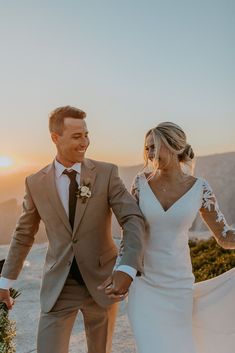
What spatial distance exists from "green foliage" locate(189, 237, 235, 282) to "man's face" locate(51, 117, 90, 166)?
6720mm

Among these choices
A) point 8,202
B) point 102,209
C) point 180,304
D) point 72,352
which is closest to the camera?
point 102,209

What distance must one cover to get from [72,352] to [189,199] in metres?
3.36

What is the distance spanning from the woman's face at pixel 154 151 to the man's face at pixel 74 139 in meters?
0.53

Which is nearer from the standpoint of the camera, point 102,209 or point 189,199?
point 102,209

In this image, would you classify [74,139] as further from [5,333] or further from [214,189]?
[214,189]

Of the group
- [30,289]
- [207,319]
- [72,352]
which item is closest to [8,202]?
[30,289]

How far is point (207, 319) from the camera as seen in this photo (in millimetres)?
4438

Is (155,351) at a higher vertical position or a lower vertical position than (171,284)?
lower

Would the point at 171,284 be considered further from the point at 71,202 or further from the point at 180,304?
the point at 71,202

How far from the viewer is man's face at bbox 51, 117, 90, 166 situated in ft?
12.7

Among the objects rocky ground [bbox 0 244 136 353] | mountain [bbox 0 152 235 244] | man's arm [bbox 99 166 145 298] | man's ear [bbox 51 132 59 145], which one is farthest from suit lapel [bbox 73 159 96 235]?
mountain [bbox 0 152 235 244]

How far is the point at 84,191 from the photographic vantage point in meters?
3.93

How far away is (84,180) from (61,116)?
45 cm

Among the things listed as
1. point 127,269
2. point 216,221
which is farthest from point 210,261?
point 127,269
